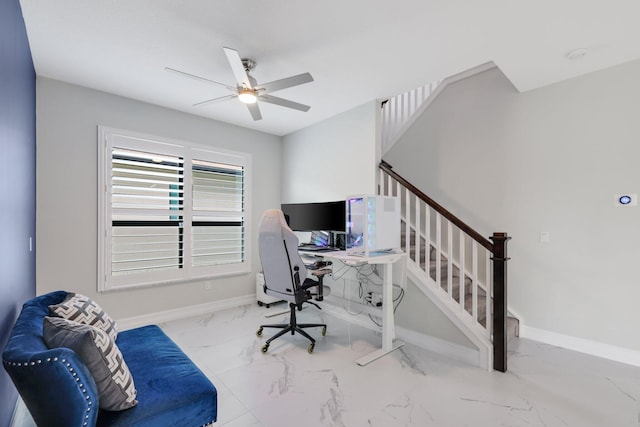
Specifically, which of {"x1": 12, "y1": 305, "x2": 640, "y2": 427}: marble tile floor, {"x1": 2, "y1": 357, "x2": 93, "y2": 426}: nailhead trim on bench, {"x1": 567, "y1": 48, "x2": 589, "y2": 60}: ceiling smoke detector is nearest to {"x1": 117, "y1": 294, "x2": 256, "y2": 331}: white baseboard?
{"x1": 12, "y1": 305, "x2": 640, "y2": 427}: marble tile floor

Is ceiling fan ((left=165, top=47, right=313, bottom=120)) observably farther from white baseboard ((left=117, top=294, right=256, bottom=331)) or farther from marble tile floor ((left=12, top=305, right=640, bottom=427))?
white baseboard ((left=117, top=294, right=256, bottom=331))

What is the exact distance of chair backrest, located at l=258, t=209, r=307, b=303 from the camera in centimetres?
274

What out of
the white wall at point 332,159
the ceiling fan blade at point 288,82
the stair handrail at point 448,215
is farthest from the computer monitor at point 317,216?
the ceiling fan blade at point 288,82

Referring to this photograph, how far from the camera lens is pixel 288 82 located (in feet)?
7.41

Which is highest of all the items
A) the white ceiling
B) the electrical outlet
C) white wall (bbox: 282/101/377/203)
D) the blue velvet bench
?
the white ceiling

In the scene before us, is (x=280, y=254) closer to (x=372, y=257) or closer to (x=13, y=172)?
(x=372, y=257)

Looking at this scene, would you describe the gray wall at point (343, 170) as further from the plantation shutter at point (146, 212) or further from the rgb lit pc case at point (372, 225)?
the plantation shutter at point (146, 212)

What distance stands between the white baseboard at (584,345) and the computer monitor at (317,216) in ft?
7.25

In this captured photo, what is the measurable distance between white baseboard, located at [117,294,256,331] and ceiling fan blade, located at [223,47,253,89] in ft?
9.36

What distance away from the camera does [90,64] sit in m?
2.65

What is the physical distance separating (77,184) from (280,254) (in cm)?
229

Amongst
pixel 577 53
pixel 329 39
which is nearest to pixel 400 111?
pixel 577 53

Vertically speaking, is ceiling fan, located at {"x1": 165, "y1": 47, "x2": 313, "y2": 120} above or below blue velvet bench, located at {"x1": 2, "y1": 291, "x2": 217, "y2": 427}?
above

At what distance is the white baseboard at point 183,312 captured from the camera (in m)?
3.37
